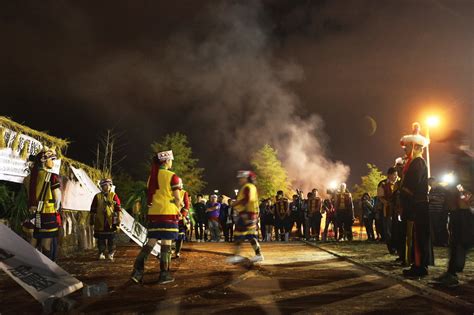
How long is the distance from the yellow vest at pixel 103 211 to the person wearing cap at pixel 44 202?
3.06 metres

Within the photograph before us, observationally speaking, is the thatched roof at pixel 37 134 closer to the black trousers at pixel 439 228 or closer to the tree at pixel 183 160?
the black trousers at pixel 439 228

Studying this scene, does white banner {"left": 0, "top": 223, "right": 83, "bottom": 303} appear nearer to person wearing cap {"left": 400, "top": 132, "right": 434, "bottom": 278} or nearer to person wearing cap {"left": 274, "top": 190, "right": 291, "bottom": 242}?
person wearing cap {"left": 400, "top": 132, "right": 434, "bottom": 278}

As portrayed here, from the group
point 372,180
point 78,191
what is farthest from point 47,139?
point 372,180

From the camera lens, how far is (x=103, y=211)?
10383mm

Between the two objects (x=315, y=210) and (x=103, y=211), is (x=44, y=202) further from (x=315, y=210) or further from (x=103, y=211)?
(x=315, y=210)

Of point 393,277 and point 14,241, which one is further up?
point 14,241

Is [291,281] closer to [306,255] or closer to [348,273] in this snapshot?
[348,273]

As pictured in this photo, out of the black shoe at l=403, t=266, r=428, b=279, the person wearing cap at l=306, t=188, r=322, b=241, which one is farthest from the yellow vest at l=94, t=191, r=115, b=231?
the person wearing cap at l=306, t=188, r=322, b=241

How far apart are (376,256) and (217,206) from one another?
8.56 meters

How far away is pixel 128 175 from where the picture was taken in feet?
176

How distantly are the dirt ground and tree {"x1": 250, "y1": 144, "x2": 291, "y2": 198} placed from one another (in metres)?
52.0

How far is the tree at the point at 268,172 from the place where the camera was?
2367 inches

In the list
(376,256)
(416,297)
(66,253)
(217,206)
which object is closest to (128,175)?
(217,206)

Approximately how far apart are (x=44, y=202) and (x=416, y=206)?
6060 millimetres
